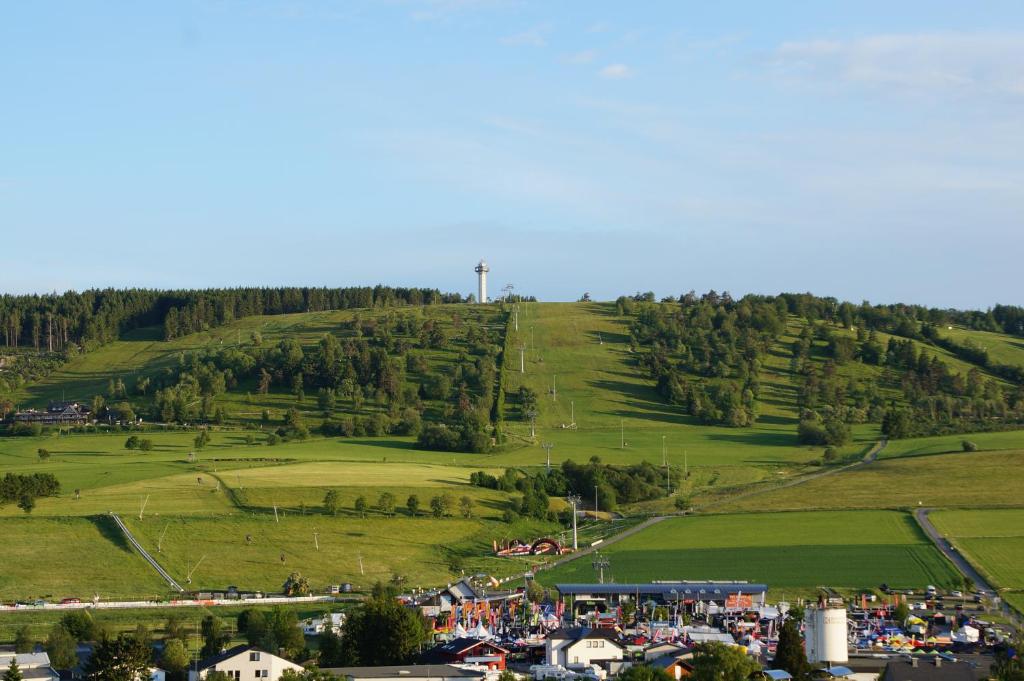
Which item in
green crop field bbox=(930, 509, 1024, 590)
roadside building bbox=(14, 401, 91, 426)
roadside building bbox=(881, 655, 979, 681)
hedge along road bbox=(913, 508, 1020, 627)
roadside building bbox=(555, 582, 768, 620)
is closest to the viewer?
roadside building bbox=(881, 655, 979, 681)

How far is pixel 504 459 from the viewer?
449 ft

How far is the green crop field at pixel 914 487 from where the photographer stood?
116438 millimetres

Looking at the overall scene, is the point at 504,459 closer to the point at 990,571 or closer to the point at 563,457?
the point at 563,457

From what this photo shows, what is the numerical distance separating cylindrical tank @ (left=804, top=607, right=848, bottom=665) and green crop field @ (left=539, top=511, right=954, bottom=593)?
21268 millimetres

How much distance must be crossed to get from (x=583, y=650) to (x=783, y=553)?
35.2 meters

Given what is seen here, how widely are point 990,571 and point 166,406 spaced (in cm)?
9225

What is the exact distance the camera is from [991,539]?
101 m

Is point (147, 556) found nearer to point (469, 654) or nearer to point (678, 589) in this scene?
point (469, 654)

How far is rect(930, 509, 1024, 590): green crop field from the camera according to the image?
90.2 metres

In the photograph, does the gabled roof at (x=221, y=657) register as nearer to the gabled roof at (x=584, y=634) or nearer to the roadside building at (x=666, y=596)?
the gabled roof at (x=584, y=634)

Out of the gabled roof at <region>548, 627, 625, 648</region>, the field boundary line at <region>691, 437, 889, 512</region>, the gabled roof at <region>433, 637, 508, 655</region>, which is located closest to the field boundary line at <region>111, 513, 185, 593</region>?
the gabled roof at <region>433, 637, 508, 655</region>

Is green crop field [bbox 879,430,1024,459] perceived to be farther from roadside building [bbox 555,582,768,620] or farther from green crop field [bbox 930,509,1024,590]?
roadside building [bbox 555,582,768,620]

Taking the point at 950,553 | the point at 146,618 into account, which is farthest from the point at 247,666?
the point at 950,553

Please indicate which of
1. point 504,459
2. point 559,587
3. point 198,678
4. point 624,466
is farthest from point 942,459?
point 198,678
